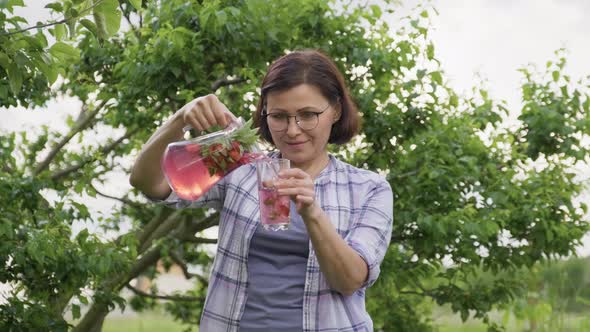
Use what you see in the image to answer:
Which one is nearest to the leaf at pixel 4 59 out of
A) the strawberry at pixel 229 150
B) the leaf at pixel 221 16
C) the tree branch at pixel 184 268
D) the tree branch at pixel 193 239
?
the strawberry at pixel 229 150

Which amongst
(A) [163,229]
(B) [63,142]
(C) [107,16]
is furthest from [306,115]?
(B) [63,142]

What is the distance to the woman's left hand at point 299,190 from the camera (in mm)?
1610

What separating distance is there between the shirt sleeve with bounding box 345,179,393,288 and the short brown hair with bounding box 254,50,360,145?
21 cm

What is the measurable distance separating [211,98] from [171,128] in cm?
13

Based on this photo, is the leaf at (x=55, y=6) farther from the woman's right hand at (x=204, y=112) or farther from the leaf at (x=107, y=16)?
the woman's right hand at (x=204, y=112)

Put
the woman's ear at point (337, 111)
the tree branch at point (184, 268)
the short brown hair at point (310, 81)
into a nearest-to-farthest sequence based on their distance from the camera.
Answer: the short brown hair at point (310, 81)
the woman's ear at point (337, 111)
the tree branch at point (184, 268)

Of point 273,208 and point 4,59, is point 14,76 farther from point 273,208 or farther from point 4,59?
point 273,208

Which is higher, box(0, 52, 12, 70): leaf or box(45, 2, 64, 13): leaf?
box(45, 2, 64, 13): leaf

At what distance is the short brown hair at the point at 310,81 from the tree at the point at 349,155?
4.95ft

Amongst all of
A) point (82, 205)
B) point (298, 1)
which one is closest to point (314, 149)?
point (82, 205)

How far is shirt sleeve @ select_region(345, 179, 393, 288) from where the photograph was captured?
69.1 inches

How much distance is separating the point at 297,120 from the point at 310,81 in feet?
0.33

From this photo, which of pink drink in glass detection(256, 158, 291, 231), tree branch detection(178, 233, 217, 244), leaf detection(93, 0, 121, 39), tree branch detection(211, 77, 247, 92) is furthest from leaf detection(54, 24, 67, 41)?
tree branch detection(178, 233, 217, 244)

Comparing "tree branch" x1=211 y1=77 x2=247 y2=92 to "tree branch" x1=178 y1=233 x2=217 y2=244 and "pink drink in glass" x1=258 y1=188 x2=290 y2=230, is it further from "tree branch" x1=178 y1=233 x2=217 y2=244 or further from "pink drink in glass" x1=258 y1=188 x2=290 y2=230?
"pink drink in glass" x1=258 y1=188 x2=290 y2=230
